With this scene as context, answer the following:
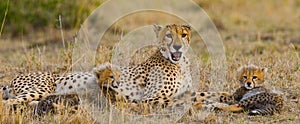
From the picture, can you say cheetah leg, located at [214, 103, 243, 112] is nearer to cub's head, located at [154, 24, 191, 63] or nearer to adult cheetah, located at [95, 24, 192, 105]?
adult cheetah, located at [95, 24, 192, 105]

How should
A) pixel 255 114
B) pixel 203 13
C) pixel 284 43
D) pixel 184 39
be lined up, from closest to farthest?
1. pixel 255 114
2. pixel 184 39
3. pixel 284 43
4. pixel 203 13

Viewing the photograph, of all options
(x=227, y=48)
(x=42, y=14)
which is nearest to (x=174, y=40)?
(x=227, y=48)

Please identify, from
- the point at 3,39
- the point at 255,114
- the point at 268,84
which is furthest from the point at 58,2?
the point at 255,114

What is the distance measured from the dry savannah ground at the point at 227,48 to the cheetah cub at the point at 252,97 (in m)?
0.07

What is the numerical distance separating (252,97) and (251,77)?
1.53 feet

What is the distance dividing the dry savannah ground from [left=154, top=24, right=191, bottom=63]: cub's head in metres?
0.57

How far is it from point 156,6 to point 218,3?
4.45 ft

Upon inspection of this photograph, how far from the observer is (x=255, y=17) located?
12.9 metres

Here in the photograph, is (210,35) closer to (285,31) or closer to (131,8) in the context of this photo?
(285,31)

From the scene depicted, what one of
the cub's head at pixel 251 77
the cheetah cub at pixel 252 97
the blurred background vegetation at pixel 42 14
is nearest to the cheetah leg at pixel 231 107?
the cheetah cub at pixel 252 97

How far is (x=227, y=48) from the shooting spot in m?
9.67

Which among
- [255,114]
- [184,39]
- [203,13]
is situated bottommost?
[255,114]

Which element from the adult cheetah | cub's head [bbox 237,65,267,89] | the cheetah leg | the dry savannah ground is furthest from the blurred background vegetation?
the cheetah leg

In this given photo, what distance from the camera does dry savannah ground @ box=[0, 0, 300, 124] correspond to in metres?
5.66
